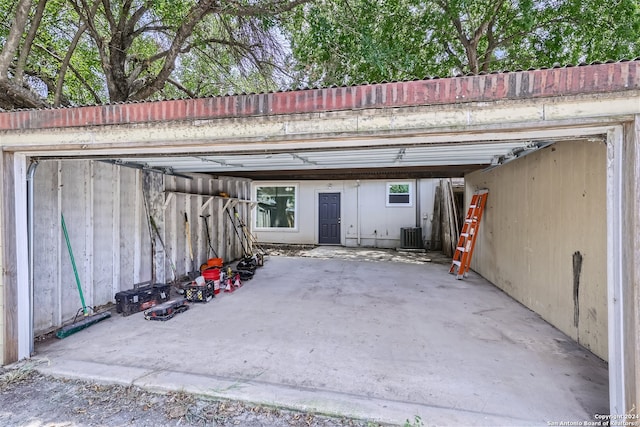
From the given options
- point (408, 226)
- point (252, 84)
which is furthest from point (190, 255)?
point (408, 226)

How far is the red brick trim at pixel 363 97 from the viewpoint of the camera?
189 cm

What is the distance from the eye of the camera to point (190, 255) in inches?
250

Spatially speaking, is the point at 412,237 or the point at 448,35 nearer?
the point at 448,35

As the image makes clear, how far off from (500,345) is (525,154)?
2528mm

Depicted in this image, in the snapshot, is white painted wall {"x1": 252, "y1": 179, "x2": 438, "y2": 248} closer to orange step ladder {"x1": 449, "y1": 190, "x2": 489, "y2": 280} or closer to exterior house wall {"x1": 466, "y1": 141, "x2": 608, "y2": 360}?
orange step ladder {"x1": 449, "y1": 190, "x2": 489, "y2": 280}

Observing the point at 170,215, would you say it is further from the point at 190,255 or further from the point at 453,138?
the point at 453,138

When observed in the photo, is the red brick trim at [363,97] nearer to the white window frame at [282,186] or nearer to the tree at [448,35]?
the tree at [448,35]

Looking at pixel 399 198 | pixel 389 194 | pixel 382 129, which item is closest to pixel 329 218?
pixel 389 194

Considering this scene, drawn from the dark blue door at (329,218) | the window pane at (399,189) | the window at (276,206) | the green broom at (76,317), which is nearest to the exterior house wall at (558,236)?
the window pane at (399,189)

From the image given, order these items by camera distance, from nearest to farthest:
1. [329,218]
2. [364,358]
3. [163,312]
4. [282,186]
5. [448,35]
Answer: [364,358] → [163,312] → [448,35] → [329,218] → [282,186]

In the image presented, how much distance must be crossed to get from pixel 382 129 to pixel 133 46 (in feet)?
29.4

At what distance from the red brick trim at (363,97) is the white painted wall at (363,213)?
8.23 m

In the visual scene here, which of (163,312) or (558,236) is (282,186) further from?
(558,236)

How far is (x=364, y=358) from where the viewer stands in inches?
116
